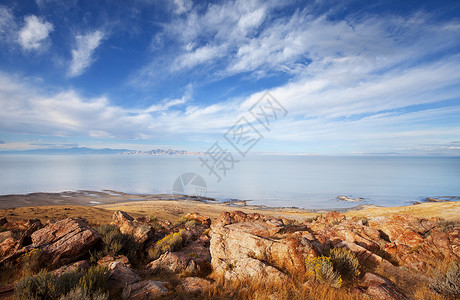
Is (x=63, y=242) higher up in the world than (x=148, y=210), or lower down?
higher up

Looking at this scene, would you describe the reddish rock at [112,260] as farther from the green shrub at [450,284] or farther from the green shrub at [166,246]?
the green shrub at [450,284]

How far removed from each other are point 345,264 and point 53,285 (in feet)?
25.4

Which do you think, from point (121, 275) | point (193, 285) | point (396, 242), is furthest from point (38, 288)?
point (396, 242)

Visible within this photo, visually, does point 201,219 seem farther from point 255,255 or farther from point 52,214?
point 52,214

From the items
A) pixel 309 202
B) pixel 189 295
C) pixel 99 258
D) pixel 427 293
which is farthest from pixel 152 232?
pixel 309 202

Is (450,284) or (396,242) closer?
(450,284)

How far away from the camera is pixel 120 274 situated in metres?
5.72

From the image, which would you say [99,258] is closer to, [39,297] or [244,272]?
[39,297]

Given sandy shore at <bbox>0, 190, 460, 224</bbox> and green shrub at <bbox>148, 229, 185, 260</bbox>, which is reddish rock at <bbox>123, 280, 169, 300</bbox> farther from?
sandy shore at <bbox>0, 190, 460, 224</bbox>

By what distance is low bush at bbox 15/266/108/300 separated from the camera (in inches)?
174

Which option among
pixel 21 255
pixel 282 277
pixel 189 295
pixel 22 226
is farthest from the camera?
pixel 22 226

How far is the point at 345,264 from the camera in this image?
251 inches

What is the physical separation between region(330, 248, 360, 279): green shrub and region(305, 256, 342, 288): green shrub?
Result: 655 millimetres

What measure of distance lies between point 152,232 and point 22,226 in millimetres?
7883
